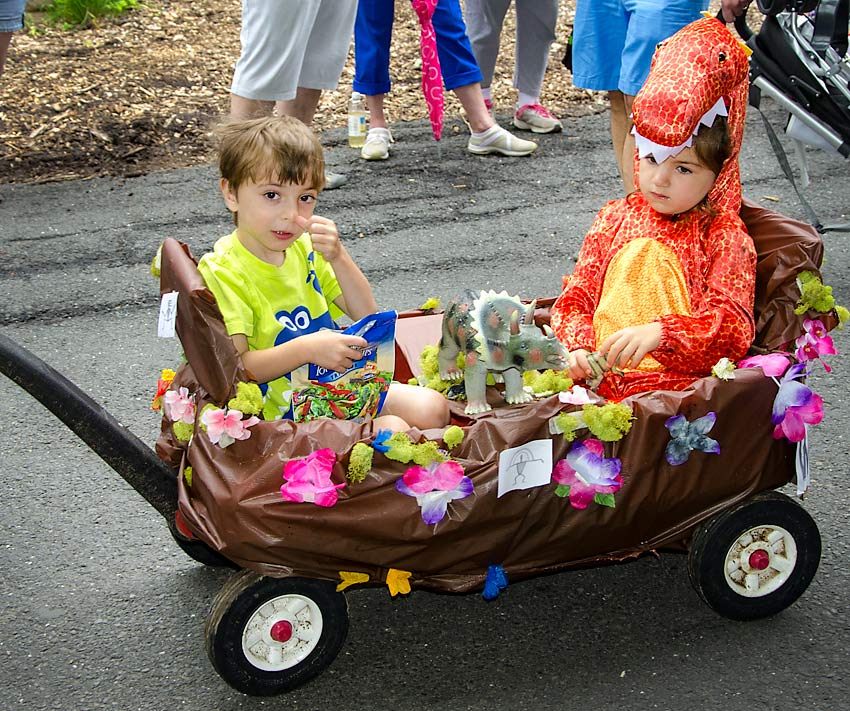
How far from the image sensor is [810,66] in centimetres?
399

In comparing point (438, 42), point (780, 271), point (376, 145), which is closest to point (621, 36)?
point (438, 42)

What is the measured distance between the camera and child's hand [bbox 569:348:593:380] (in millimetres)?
2525

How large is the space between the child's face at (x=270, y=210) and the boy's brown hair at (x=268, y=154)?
0.02 metres

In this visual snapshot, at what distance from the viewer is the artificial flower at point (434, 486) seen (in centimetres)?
213

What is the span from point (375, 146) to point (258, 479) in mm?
3844

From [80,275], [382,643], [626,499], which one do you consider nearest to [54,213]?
[80,275]

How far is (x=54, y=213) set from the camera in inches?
199

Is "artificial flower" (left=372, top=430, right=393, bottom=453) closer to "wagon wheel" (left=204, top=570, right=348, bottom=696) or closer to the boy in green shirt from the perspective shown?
the boy in green shirt

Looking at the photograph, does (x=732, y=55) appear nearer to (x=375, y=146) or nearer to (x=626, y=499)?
(x=626, y=499)

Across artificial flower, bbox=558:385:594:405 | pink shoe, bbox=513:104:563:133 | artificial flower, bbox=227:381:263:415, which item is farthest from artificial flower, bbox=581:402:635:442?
pink shoe, bbox=513:104:563:133

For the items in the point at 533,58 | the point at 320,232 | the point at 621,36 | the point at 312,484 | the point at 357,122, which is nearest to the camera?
the point at 312,484

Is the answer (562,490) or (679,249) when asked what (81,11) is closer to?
(679,249)

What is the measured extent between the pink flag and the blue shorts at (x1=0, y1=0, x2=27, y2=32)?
74.4 inches

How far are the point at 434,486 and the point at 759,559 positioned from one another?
877mm
